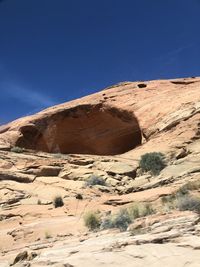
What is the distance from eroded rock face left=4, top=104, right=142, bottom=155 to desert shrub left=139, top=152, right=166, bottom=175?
11.6 meters

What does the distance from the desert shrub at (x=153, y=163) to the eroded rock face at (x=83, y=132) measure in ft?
38.1

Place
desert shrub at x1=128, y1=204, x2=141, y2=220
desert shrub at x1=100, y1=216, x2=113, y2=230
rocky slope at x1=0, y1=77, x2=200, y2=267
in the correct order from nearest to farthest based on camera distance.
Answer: rocky slope at x1=0, y1=77, x2=200, y2=267, desert shrub at x1=100, y1=216, x2=113, y2=230, desert shrub at x1=128, y1=204, x2=141, y2=220

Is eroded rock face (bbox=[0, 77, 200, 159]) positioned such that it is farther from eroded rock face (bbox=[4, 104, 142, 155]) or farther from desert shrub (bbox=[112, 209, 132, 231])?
desert shrub (bbox=[112, 209, 132, 231])

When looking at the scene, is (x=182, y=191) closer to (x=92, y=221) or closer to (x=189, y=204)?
(x=189, y=204)

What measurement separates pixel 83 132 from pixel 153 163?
51.9 ft

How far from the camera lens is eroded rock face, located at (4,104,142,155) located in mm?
31469

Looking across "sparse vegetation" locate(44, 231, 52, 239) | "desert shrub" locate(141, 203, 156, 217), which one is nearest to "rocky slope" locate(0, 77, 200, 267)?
"sparse vegetation" locate(44, 231, 52, 239)

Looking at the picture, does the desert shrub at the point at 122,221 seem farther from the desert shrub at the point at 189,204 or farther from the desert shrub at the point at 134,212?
the desert shrub at the point at 189,204

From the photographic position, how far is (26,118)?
3366cm

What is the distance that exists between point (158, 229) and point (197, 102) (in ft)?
50.6

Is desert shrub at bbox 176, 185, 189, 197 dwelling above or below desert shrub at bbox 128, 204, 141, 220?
above

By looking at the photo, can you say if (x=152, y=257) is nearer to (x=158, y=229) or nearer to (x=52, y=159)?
(x=158, y=229)

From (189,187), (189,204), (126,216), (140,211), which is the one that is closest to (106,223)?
(126,216)

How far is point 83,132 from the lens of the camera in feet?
109
